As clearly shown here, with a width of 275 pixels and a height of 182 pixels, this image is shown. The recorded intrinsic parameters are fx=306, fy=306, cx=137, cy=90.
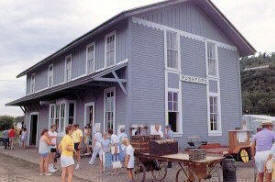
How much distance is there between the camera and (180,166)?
28.2 feet

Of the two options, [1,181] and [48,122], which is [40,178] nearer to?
[1,181]

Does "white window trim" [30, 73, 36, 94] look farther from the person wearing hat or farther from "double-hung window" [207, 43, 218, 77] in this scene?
the person wearing hat

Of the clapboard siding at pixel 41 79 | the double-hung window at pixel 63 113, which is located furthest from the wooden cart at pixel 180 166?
the clapboard siding at pixel 41 79

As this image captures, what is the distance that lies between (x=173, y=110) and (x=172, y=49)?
3.06 metres

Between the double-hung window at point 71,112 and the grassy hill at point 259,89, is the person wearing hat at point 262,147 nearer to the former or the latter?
the double-hung window at point 71,112

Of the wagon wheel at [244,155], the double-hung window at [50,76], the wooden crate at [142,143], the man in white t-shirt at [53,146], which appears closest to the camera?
the wooden crate at [142,143]

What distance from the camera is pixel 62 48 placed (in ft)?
61.7

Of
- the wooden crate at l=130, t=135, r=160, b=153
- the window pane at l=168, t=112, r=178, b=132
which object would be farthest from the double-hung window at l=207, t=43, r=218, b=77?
the wooden crate at l=130, t=135, r=160, b=153

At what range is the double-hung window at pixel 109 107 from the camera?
14.4 metres

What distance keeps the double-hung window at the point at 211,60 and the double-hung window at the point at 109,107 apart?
5.88m

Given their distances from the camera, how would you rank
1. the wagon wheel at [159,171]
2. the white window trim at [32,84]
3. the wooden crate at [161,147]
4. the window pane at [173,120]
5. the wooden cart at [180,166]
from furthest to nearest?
the white window trim at [32,84]
the window pane at [173,120]
the wagon wheel at [159,171]
the wooden crate at [161,147]
the wooden cart at [180,166]

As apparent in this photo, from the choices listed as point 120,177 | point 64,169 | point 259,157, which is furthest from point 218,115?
point 64,169

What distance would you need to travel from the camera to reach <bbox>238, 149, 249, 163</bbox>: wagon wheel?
1274 centimetres

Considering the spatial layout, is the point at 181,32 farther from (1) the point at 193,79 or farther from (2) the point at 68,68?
(2) the point at 68,68
